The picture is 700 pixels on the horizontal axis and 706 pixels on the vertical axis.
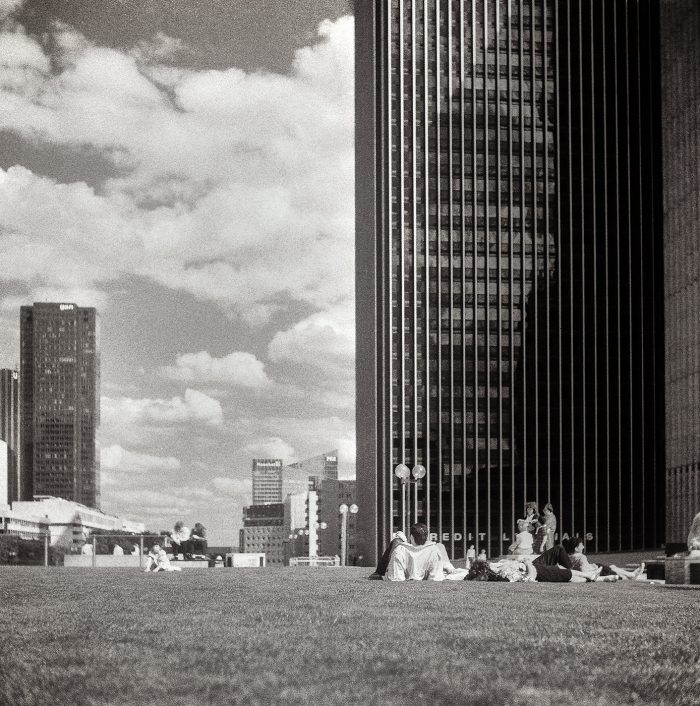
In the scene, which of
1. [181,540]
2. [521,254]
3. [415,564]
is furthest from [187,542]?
[521,254]

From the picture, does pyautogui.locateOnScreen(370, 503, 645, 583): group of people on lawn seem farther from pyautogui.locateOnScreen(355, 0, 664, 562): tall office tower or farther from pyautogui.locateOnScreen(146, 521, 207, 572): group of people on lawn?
pyautogui.locateOnScreen(355, 0, 664, 562): tall office tower

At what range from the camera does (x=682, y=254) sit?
64688 millimetres

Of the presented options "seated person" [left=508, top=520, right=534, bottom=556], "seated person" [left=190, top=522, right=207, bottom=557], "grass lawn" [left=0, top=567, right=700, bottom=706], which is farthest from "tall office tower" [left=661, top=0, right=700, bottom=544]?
"grass lawn" [left=0, top=567, right=700, bottom=706]

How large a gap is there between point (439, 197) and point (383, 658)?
319ft

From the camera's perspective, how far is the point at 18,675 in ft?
19.8

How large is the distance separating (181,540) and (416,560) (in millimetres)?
25329

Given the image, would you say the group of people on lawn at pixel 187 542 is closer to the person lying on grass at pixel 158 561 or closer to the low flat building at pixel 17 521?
the person lying on grass at pixel 158 561

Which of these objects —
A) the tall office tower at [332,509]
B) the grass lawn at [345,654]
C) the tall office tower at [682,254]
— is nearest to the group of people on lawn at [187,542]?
the tall office tower at [682,254]

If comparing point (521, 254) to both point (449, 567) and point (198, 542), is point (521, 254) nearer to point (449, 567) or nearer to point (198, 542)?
point (198, 542)

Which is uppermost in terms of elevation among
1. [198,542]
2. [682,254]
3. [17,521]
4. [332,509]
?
[682,254]

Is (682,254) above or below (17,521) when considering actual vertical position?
above

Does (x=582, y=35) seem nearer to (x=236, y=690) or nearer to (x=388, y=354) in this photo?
(x=388, y=354)

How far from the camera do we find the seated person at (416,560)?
920 inches

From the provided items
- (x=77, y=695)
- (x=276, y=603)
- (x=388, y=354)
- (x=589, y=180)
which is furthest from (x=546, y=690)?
(x=589, y=180)
